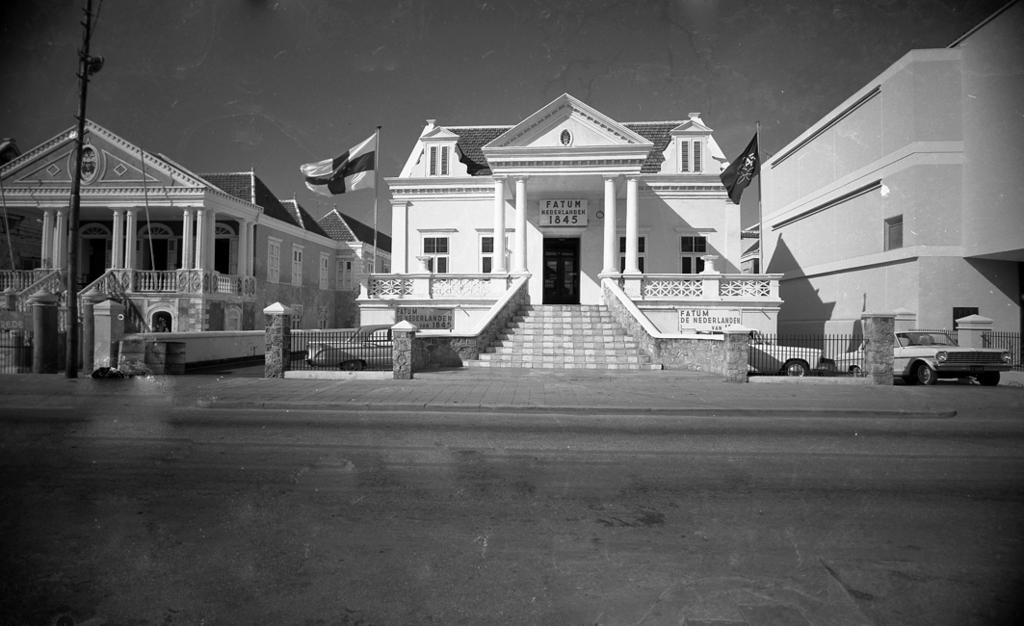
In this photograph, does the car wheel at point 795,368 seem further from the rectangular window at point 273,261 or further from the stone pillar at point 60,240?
the stone pillar at point 60,240

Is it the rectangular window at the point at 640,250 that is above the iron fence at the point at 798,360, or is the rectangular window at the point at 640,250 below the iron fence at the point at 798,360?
above

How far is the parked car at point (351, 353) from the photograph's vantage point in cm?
1617

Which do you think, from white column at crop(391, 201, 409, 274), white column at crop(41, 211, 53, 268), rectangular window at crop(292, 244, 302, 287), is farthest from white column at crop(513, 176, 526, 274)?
white column at crop(41, 211, 53, 268)

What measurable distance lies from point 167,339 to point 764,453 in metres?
17.1

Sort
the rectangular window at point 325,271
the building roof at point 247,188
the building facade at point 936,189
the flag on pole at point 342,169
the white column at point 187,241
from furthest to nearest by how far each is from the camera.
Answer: the rectangular window at point 325,271
the building roof at point 247,188
the white column at point 187,241
the flag on pole at point 342,169
the building facade at point 936,189

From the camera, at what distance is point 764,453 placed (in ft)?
23.6

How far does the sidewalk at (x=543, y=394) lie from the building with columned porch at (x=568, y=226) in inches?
241

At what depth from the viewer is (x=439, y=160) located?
2894cm

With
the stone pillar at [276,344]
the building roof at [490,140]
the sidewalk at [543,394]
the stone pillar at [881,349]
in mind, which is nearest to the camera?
the sidewalk at [543,394]

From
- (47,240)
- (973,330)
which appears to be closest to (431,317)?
(973,330)

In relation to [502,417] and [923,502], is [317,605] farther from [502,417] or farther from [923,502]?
[502,417]

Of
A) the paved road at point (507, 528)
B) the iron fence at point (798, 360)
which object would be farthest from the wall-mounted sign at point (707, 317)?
the paved road at point (507, 528)

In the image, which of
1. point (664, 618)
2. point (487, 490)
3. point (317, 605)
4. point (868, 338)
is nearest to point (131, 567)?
point (317, 605)

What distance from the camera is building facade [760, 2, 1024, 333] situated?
19.7 meters
